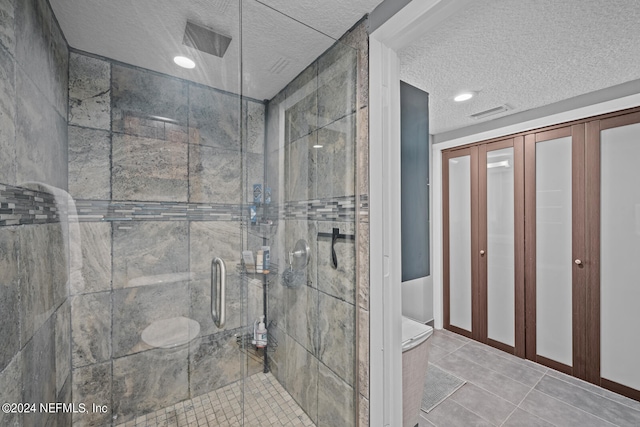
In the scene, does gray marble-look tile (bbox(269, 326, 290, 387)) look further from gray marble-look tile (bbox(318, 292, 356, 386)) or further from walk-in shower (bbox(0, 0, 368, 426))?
gray marble-look tile (bbox(318, 292, 356, 386))

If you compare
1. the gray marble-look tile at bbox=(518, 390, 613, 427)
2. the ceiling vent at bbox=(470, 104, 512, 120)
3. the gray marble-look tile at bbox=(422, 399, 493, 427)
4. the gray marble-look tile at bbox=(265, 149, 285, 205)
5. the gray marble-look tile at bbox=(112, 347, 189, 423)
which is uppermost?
the ceiling vent at bbox=(470, 104, 512, 120)

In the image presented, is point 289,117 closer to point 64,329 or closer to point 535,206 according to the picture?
point 64,329

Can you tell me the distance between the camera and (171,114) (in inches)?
57.3

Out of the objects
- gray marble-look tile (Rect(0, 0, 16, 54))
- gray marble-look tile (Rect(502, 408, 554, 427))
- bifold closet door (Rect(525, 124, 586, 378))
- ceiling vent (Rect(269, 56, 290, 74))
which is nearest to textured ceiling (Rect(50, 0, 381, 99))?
ceiling vent (Rect(269, 56, 290, 74))

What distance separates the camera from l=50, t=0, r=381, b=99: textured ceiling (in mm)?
1221

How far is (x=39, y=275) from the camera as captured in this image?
40.3 inches

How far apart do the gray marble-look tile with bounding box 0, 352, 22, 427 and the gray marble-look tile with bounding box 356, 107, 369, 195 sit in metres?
1.36

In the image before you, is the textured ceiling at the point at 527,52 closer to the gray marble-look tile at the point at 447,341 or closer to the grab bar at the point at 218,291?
the grab bar at the point at 218,291

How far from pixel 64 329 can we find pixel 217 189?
0.93 metres

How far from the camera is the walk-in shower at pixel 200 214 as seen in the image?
1.27 meters

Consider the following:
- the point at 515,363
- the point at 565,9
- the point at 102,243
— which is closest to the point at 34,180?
the point at 102,243

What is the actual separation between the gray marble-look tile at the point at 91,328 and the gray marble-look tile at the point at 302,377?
92 centimetres

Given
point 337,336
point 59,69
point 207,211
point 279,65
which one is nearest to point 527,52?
point 279,65

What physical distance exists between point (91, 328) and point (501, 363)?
10.4 ft
